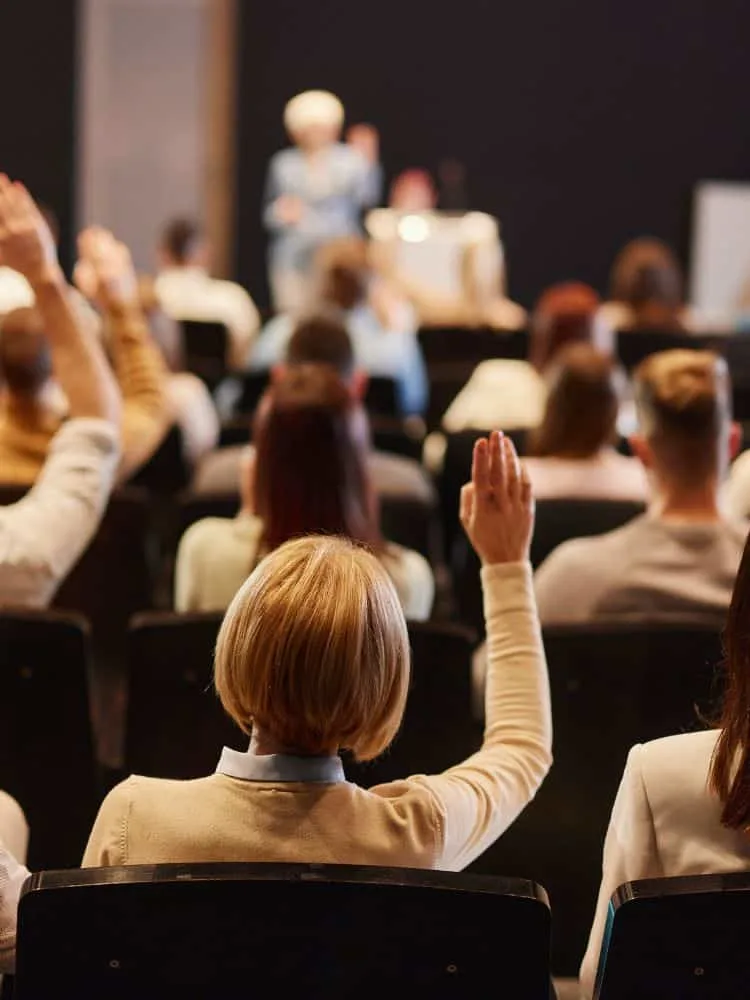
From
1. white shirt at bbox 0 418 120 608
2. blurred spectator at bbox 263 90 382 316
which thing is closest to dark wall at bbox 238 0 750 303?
blurred spectator at bbox 263 90 382 316

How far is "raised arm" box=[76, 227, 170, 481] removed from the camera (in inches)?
138

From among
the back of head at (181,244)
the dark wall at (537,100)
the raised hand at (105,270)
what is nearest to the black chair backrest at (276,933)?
the raised hand at (105,270)

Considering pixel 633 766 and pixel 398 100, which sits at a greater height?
pixel 398 100

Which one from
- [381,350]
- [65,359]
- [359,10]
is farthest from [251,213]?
[65,359]

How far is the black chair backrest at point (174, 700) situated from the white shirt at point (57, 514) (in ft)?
A: 0.61

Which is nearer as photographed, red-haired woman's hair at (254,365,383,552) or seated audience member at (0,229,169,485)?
red-haired woman's hair at (254,365,383,552)

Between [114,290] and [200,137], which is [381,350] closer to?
[114,290]

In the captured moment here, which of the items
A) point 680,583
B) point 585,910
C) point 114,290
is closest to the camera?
point 585,910

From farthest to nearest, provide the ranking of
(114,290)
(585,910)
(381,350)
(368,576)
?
(381,350) < (114,290) < (585,910) < (368,576)

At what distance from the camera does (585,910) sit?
254cm

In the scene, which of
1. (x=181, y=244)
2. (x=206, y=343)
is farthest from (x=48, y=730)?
(x=181, y=244)

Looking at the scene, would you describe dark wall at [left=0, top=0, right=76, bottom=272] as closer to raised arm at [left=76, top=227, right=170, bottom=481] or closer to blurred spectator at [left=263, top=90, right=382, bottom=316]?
blurred spectator at [left=263, top=90, right=382, bottom=316]

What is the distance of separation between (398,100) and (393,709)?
1042cm

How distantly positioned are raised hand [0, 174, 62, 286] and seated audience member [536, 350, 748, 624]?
1.09m
